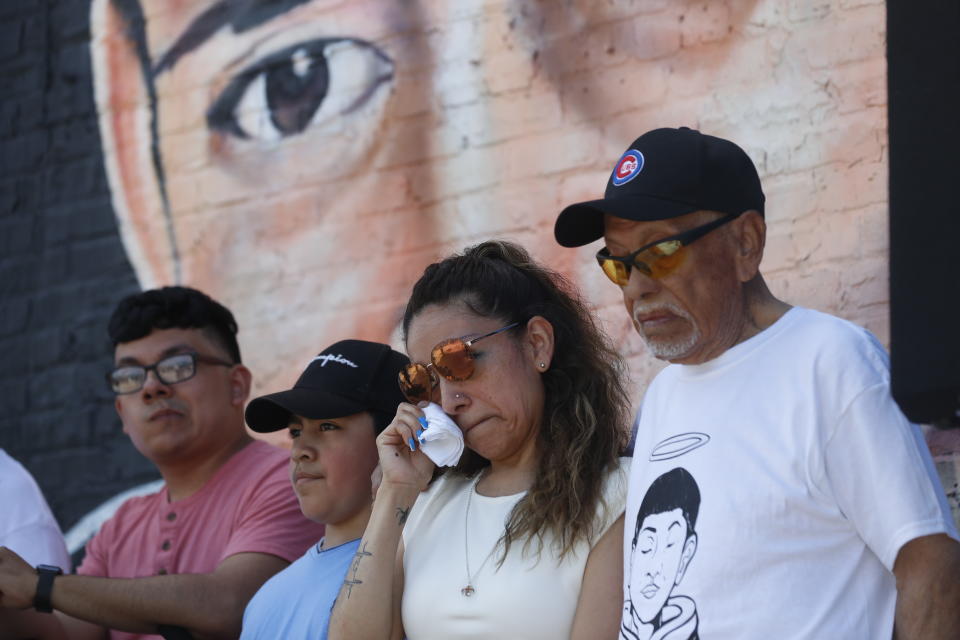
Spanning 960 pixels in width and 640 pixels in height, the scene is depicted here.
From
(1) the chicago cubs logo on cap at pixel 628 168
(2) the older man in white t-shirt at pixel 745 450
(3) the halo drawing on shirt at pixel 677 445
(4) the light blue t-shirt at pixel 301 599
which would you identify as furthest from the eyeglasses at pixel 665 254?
(4) the light blue t-shirt at pixel 301 599

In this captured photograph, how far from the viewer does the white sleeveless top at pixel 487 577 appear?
92.8 inches

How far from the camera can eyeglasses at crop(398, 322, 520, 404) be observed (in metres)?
2.55

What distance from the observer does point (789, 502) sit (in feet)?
6.70

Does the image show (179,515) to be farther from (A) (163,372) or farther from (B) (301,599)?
(B) (301,599)

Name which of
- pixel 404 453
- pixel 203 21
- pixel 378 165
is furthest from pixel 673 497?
pixel 203 21

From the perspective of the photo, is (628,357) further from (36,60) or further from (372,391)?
(36,60)

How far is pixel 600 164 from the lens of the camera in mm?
3914

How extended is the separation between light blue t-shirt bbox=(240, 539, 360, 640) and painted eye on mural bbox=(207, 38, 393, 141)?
196 centimetres

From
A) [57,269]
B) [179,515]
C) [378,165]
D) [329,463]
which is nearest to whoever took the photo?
[329,463]

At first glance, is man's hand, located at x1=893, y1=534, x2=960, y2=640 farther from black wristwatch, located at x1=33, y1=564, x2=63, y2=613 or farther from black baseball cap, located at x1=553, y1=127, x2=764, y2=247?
black wristwatch, located at x1=33, y1=564, x2=63, y2=613

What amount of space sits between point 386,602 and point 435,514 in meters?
0.24

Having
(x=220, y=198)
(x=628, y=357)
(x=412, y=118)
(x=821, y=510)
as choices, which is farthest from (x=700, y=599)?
(x=220, y=198)

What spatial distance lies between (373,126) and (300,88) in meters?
0.36

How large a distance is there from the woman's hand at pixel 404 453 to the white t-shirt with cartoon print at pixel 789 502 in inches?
22.2
